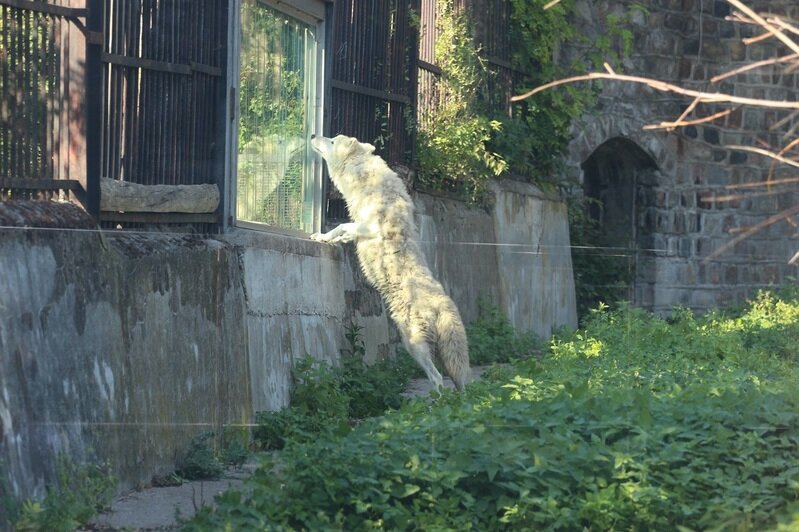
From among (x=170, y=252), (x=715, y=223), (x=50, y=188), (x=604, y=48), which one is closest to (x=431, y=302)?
(x=170, y=252)

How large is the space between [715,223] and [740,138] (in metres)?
1.54

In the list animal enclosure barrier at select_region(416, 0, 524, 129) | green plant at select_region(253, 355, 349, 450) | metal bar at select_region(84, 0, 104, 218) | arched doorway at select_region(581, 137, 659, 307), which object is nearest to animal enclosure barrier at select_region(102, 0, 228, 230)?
metal bar at select_region(84, 0, 104, 218)

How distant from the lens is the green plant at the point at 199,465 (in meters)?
6.86

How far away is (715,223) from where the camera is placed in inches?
790

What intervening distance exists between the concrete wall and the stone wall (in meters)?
9.79

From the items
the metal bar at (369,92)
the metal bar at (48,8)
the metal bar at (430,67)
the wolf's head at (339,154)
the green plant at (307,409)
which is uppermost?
the metal bar at (430,67)

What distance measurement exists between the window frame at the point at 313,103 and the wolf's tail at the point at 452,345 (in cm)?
135

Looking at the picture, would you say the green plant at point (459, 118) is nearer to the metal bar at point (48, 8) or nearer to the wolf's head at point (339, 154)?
the wolf's head at point (339, 154)

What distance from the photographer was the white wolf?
9.75 meters

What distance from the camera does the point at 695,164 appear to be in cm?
1986

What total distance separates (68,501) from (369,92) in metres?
6.90

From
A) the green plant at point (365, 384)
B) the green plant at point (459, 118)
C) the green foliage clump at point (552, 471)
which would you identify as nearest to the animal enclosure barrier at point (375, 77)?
the green plant at point (459, 118)

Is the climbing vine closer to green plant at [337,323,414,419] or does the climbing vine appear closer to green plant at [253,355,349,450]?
green plant at [337,323,414,419]

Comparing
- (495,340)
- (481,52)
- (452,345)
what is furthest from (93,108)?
(481,52)
